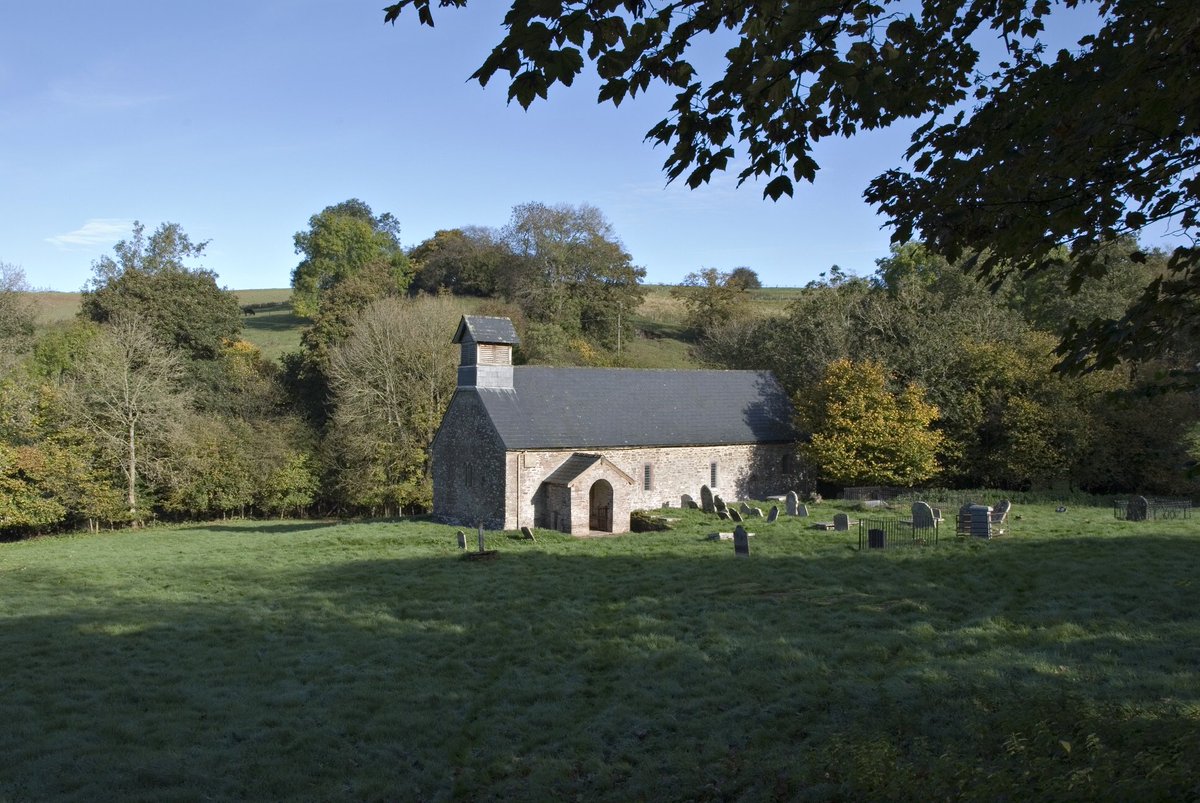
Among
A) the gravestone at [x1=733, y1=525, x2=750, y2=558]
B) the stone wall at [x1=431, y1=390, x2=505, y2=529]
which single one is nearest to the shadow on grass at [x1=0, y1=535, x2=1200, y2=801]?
the gravestone at [x1=733, y1=525, x2=750, y2=558]

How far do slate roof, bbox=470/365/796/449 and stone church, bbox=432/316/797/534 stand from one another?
5 cm

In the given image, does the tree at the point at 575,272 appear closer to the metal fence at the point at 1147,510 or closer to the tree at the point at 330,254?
the tree at the point at 330,254

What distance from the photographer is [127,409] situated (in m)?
40.8

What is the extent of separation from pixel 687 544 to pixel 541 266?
48.5 m

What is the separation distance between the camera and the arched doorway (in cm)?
3075

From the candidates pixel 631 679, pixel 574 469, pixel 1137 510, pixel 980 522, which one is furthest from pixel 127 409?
pixel 1137 510

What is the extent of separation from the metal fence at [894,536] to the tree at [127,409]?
33.4 metres

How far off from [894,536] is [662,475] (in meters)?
13.1

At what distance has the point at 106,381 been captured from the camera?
40.1m

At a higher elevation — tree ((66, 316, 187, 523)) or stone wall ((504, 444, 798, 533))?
tree ((66, 316, 187, 523))

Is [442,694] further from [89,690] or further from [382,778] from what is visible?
[89,690]

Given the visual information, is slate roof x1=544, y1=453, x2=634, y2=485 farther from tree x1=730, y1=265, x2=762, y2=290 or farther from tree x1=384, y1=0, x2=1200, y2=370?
tree x1=730, y1=265, x2=762, y2=290

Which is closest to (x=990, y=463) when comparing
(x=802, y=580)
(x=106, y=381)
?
(x=802, y=580)

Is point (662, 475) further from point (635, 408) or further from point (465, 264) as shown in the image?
point (465, 264)
